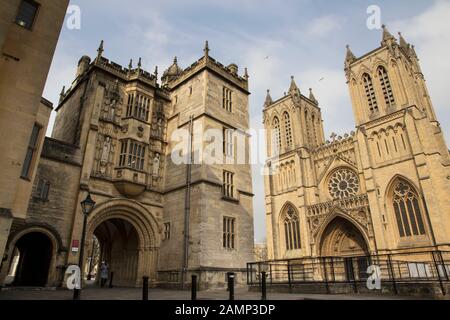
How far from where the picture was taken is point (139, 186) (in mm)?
17938

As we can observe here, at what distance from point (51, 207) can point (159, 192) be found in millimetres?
6651

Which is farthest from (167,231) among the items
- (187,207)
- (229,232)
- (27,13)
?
(27,13)

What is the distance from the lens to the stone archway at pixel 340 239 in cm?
3158

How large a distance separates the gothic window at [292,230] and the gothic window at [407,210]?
473 inches

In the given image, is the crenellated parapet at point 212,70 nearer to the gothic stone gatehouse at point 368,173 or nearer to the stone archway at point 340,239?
the gothic stone gatehouse at point 368,173

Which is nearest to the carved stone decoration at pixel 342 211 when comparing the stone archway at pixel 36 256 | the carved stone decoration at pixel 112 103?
the carved stone decoration at pixel 112 103

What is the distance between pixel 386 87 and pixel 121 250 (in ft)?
108

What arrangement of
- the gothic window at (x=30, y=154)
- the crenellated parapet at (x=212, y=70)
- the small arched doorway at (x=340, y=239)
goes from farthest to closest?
the small arched doorway at (x=340, y=239) < the crenellated parapet at (x=212, y=70) < the gothic window at (x=30, y=154)

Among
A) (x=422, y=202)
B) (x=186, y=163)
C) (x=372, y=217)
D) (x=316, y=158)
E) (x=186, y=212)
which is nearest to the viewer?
(x=186, y=212)

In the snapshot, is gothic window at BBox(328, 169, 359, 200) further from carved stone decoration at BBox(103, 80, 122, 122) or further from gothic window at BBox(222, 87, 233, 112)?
carved stone decoration at BBox(103, 80, 122, 122)

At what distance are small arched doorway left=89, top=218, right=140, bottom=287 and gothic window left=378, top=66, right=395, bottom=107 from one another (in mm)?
30352

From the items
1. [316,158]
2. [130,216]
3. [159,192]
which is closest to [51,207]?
[130,216]

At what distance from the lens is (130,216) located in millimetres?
18000
